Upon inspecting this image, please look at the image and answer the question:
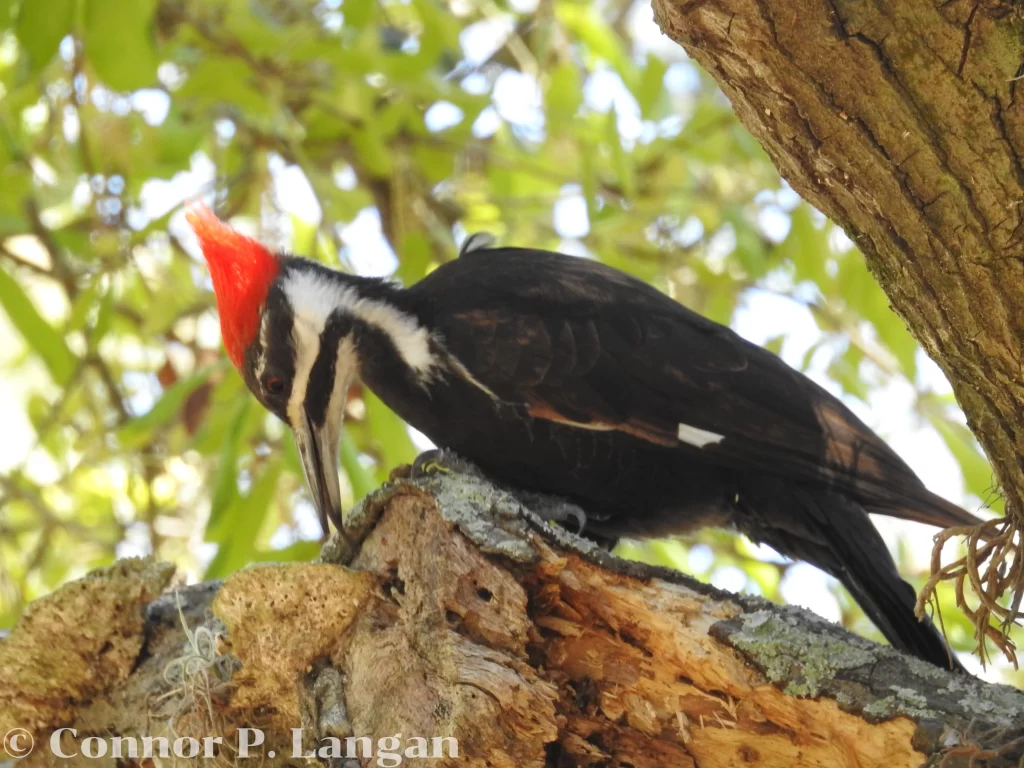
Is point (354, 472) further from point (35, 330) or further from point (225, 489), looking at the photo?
point (35, 330)

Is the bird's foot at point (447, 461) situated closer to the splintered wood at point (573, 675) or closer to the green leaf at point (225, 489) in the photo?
the green leaf at point (225, 489)

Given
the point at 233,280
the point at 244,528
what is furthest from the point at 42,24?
the point at 244,528

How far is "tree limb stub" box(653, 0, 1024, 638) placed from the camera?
1417 mm

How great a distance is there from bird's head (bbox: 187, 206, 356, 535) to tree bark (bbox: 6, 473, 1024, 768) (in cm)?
70

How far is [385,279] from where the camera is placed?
3.00 meters

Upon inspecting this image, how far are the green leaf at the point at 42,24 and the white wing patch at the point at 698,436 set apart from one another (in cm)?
166

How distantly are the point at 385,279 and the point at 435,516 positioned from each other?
116cm

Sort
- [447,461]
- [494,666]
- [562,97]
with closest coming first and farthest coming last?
[494,666], [447,461], [562,97]

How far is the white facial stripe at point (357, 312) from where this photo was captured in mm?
2750

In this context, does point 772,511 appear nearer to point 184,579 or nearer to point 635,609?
point 635,609

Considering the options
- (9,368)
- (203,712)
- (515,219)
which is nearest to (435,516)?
(203,712)

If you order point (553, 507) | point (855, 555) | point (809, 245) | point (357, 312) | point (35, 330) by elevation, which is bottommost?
point (855, 555)

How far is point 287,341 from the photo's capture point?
282cm

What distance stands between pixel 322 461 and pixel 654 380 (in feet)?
2.68
